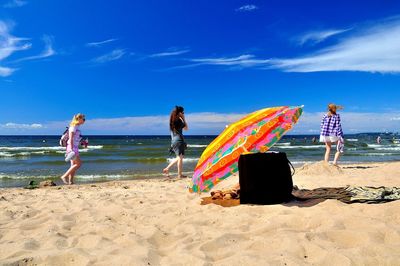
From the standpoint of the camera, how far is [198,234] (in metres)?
3.85

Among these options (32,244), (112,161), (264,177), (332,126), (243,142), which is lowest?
(112,161)

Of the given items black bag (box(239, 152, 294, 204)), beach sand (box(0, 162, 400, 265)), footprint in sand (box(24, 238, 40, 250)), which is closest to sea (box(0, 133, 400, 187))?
beach sand (box(0, 162, 400, 265))

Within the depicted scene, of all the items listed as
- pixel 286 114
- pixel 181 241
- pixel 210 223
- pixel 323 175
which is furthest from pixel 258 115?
pixel 323 175

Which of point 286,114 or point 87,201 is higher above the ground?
point 286,114

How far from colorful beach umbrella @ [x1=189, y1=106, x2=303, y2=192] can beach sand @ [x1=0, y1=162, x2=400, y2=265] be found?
0.49 metres

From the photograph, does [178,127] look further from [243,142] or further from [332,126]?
[243,142]

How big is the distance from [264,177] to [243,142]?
60 centimetres

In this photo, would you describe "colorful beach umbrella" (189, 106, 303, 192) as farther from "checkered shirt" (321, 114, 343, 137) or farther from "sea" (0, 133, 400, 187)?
"sea" (0, 133, 400, 187)

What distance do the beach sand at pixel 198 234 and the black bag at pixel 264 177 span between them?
0.23 m

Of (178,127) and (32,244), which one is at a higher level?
(178,127)

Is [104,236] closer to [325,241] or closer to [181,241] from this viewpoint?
[181,241]

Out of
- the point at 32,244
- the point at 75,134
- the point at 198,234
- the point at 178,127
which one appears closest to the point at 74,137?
the point at 75,134

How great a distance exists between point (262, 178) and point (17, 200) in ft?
14.3

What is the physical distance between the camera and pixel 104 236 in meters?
3.98
